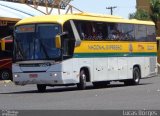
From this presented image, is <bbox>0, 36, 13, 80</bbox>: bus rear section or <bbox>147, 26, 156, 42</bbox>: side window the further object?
<bbox>0, 36, 13, 80</bbox>: bus rear section

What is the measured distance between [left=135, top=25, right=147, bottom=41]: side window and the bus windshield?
24.6 ft

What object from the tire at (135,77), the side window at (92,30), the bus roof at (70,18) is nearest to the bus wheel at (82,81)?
the side window at (92,30)

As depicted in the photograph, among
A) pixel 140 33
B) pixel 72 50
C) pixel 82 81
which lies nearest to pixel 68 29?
pixel 72 50

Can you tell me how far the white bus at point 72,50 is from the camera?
26641 millimetres

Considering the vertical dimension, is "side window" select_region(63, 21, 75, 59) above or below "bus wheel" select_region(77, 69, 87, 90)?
above

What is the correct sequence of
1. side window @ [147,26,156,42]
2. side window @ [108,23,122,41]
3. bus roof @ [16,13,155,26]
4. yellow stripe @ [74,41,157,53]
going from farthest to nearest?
1. side window @ [147,26,156,42]
2. side window @ [108,23,122,41]
3. yellow stripe @ [74,41,157,53]
4. bus roof @ [16,13,155,26]

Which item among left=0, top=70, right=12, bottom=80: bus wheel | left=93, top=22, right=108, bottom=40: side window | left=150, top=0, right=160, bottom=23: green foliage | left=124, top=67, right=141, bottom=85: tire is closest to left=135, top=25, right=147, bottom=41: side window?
left=124, top=67, right=141, bottom=85: tire

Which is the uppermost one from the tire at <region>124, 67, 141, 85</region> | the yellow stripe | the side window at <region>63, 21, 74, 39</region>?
the side window at <region>63, 21, 74, 39</region>

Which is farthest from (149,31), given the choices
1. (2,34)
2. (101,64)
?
(2,34)

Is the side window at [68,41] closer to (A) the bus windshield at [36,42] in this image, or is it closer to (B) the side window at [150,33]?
(A) the bus windshield at [36,42]

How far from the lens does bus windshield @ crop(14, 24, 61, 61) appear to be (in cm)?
2661

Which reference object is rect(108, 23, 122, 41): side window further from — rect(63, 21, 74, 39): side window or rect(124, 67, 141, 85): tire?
rect(63, 21, 74, 39): side window

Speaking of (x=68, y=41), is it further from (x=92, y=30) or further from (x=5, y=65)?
(x=5, y=65)

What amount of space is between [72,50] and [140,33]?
23.8 ft
